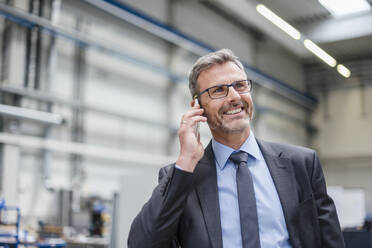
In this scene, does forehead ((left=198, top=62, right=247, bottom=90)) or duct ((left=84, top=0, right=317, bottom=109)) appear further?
duct ((left=84, top=0, right=317, bottom=109))

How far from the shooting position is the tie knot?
120 centimetres

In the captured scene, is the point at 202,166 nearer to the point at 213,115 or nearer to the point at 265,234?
the point at 213,115

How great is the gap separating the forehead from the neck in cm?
15

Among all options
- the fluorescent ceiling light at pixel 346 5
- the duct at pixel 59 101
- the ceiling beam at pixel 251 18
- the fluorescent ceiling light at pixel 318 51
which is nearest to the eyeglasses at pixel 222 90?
the duct at pixel 59 101

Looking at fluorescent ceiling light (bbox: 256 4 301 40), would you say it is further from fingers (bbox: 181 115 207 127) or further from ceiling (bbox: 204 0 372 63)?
fingers (bbox: 181 115 207 127)

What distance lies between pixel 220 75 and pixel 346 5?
22.6 feet

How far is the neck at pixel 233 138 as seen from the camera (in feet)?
4.00

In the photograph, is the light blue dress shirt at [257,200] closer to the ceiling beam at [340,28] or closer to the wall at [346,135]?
the ceiling beam at [340,28]

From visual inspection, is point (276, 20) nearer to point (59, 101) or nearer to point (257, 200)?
point (59, 101)

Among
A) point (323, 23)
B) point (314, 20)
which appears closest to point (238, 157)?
point (323, 23)

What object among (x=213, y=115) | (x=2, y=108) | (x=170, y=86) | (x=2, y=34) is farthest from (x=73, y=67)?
(x=213, y=115)

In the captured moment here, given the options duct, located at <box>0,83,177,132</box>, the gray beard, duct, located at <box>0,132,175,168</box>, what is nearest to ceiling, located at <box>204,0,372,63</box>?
duct, located at <box>0,83,177,132</box>

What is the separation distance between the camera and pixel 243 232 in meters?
1.08

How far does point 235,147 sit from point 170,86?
7.03 m
